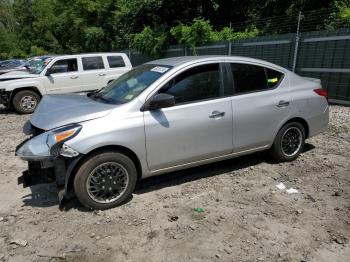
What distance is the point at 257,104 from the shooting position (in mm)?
4867

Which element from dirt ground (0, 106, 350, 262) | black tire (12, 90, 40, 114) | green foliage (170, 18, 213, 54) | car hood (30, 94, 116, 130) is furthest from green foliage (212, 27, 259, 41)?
car hood (30, 94, 116, 130)

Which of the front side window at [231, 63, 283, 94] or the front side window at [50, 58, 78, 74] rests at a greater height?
the front side window at [231, 63, 283, 94]

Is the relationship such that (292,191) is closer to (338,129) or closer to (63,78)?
(338,129)

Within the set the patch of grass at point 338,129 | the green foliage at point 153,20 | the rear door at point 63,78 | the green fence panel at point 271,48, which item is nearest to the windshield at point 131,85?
the patch of grass at point 338,129

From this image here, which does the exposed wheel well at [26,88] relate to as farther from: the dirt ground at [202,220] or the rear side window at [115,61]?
the dirt ground at [202,220]

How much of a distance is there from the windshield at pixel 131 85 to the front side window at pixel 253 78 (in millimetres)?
1029

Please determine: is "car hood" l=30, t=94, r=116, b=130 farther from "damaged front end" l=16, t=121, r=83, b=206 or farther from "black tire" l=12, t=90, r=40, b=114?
"black tire" l=12, t=90, r=40, b=114

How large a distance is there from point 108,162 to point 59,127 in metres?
0.69

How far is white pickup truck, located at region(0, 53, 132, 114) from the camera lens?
1038 cm

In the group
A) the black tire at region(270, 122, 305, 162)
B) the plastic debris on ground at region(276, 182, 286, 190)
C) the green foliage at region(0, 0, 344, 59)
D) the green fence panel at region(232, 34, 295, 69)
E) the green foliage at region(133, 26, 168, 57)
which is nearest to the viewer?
the plastic debris on ground at region(276, 182, 286, 190)

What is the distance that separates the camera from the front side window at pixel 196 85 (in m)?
4.36

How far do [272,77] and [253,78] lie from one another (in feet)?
1.21

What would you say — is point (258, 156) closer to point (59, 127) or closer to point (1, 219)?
point (59, 127)

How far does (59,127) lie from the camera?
12.9ft
